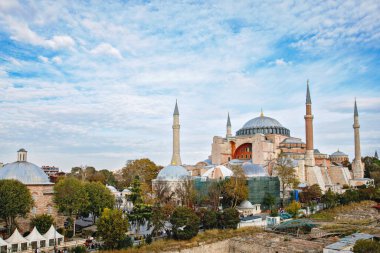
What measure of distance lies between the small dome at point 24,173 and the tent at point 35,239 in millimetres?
4231

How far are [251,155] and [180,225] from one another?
24.4m

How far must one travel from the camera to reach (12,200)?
56.7 ft

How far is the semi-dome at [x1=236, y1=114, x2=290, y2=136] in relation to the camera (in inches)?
1689

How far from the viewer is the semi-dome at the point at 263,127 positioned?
42906 millimetres

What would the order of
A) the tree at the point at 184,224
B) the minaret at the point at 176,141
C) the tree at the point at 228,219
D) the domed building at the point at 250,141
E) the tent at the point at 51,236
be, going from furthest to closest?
the domed building at the point at 250,141 < the minaret at the point at 176,141 < the tree at the point at 228,219 < the tree at the point at 184,224 < the tent at the point at 51,236

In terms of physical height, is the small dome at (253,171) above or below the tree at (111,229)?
above

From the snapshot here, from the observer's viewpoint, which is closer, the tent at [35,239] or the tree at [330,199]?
the tent at [35,239]

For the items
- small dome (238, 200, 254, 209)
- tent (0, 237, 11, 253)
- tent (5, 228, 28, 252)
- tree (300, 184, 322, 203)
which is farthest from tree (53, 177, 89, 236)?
tree (300, 184, 322, 203)

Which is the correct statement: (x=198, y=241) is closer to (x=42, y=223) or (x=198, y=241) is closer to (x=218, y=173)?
(x=42, y=223)

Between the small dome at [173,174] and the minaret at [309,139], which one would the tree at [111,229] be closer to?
the small dome at [173,174]

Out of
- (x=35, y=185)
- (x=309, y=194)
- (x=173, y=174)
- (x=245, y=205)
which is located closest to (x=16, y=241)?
(x=35, y=185)

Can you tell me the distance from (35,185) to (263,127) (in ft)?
94.5

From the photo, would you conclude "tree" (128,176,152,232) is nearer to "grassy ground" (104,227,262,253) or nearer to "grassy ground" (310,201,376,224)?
"grassy ground" (104,227,262,253)

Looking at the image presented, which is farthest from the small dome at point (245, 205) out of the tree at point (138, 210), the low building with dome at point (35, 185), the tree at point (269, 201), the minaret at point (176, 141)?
the low building with dome at point (35, 185)
